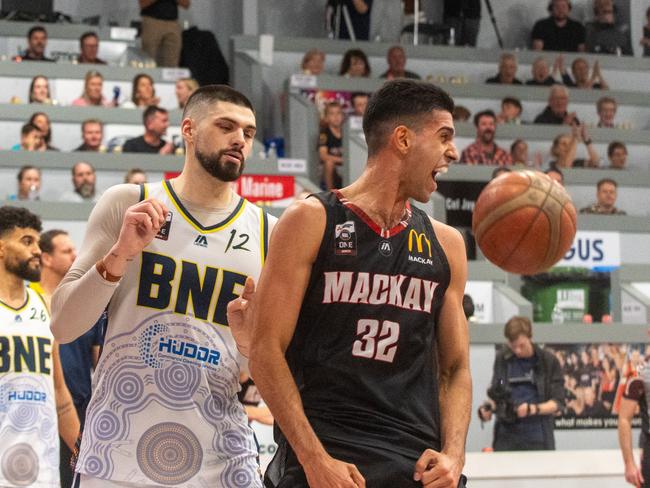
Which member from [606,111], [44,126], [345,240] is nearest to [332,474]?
[345,240]

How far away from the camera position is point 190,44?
1619 cm

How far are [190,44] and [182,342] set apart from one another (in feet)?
41.8

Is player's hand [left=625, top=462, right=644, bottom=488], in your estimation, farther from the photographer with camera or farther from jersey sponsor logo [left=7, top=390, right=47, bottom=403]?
jersey sponsor logo [left=7, top=390, right=47, bottom=403]

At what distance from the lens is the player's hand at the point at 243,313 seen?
3533 mm

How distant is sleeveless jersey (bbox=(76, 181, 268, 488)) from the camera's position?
3809 millimetres

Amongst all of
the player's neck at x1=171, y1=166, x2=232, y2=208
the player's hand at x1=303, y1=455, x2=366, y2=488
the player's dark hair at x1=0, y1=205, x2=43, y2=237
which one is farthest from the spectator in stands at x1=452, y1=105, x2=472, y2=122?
the player's hand at x1=303, y1=455, x2=366, y2=488

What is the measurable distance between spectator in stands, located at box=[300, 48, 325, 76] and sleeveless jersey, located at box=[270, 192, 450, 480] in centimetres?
1222

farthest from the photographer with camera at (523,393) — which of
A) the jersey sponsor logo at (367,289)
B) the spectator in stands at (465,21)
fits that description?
the spectator in stands at (465,21)

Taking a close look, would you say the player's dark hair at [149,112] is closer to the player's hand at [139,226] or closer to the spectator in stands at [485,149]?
the spectator in stands at [485,149]

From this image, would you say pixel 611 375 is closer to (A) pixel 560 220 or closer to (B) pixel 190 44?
(A) pixel 560 220

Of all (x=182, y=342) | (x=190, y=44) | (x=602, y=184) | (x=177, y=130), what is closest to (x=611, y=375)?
(x=602, y=184)

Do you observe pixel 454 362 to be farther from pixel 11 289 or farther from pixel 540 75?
pixel 540 75

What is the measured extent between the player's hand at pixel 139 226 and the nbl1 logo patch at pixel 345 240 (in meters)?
0.62

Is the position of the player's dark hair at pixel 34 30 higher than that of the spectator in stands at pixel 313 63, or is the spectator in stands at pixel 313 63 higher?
the player's dark hair at pixel 34 30
